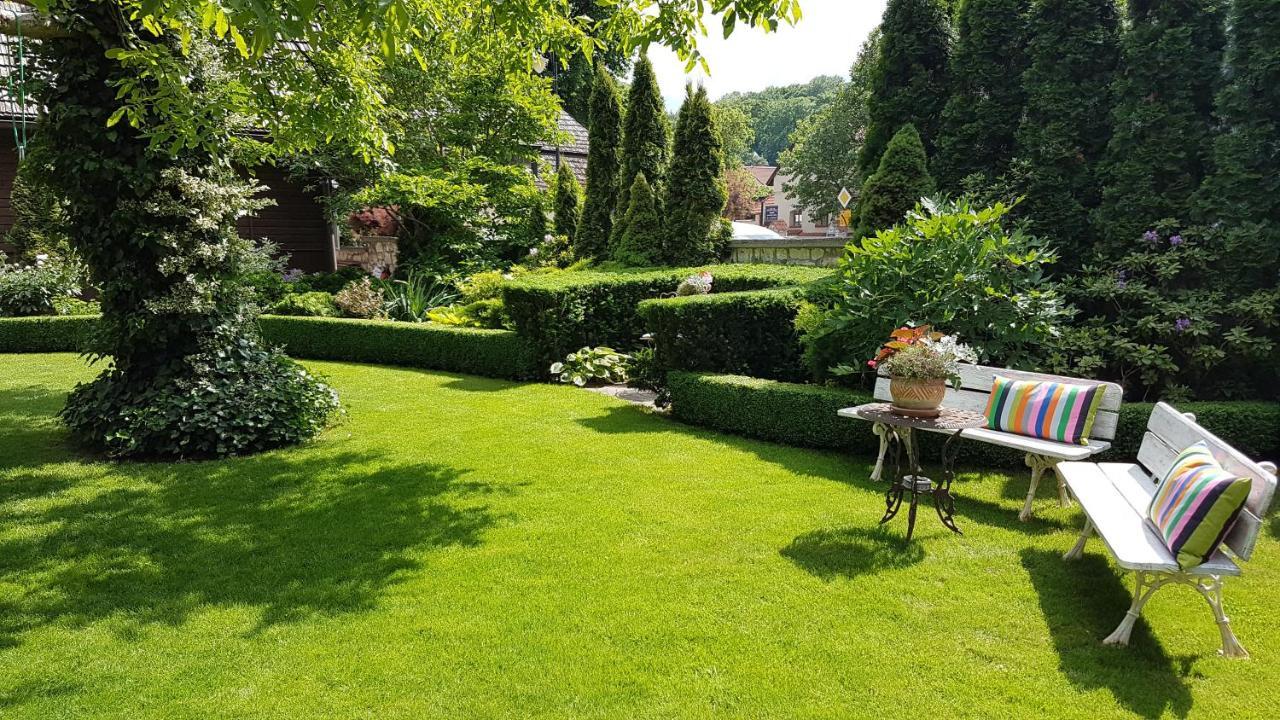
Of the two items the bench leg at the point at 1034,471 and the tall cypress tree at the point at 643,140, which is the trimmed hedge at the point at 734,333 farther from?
the tall cypress tree at the point at 643,140

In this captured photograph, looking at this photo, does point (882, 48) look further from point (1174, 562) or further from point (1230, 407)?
point (1174, 562)

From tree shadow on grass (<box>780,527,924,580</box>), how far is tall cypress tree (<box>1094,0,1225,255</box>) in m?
4.94

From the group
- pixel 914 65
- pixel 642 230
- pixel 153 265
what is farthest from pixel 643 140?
pixel 153 265

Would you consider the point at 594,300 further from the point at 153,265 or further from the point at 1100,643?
the point at 1100,643

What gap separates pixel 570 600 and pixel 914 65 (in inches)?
325

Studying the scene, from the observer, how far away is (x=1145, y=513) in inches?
144

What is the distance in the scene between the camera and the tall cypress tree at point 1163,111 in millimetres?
7078

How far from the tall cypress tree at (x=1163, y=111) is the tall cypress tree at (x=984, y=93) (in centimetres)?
121

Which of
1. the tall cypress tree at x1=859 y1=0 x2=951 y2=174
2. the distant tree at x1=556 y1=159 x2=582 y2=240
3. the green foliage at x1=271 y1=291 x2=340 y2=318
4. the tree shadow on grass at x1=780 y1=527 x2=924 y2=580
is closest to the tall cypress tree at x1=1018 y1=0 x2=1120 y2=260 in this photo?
the tall cypress tree at x1=859 y1=0 x2=951 y2=174

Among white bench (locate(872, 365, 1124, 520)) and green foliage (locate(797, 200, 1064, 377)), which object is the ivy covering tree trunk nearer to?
green foliage (locate(797, 200, 1064, 377))

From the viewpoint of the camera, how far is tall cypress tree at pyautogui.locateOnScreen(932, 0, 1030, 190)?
27.8 ft

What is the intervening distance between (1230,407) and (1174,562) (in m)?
3.97

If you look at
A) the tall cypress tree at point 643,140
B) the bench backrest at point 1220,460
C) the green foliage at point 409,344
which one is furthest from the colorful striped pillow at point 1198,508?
the tall cypress tree at point 643,140

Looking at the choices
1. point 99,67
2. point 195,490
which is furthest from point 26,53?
point 195,490
